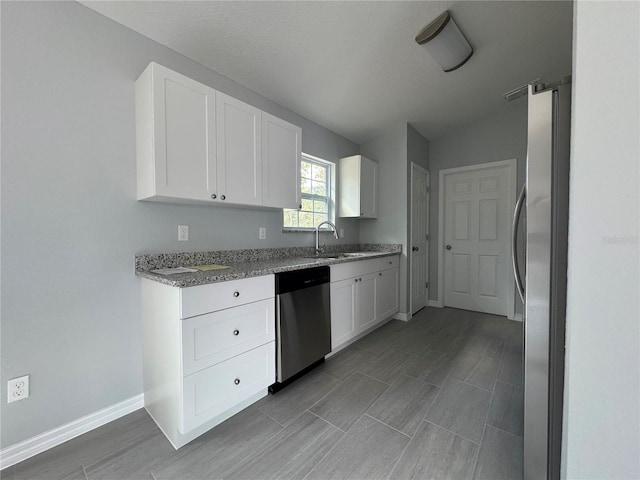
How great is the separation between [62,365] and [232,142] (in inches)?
65.6

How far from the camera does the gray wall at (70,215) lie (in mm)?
1293

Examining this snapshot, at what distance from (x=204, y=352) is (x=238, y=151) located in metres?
1.36

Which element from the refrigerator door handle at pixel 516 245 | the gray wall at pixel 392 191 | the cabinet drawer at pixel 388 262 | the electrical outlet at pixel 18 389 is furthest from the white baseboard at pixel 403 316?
the electrical outlet at pixel 18 389

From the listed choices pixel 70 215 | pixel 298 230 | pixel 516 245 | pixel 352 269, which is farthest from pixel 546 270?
pixel 70 215

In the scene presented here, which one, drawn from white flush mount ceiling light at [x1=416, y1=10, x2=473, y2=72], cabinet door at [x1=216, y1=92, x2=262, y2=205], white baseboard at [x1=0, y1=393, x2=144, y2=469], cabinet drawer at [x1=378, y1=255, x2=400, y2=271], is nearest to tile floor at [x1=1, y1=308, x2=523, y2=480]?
white baseboard at [x1=0, y1=393, x2=144, y2=469]

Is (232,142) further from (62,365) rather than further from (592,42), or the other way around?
(592,42)

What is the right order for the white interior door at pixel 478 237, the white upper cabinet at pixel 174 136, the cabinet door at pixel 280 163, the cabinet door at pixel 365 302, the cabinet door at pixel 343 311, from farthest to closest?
the white interior door at pixel 478 237
the cabinet door at pixel 365 302
the cabinet door at pixel 343 311
the cabinet door at pixel 280 163
the white upper cabinet at pixel 174 136

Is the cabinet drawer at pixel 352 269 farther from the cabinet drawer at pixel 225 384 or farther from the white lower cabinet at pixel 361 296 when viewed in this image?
the cabinet drawer at pixel 225 384

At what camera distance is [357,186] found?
3.29 metres

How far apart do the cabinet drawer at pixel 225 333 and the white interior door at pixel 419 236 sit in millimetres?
2388

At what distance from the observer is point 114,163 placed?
5.22 feet

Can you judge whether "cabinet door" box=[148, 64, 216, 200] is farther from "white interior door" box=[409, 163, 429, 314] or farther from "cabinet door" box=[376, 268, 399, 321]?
"white interior door" box=[409, 163, 429, 314]

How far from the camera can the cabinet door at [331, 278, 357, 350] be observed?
232 cm

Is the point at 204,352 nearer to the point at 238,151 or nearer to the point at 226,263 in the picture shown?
the point at 226,263
